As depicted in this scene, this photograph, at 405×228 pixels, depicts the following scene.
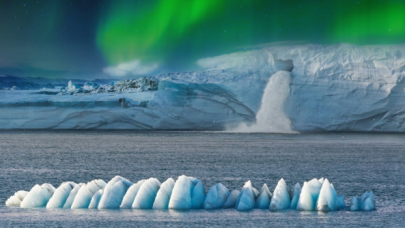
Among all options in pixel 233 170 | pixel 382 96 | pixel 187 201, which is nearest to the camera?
pixel 187 201

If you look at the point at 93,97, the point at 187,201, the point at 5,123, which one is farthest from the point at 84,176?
the point at 5,123

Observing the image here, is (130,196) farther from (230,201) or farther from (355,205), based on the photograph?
(355,205)

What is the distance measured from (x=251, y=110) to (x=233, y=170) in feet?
88.9

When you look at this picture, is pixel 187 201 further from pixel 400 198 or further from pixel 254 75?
pixel 254 75

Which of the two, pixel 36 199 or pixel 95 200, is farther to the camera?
pixel 36 199

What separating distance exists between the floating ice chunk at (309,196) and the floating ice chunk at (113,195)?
136 inches

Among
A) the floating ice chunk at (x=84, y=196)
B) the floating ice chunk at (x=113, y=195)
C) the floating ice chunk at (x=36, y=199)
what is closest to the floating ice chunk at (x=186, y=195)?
the floating ice chunk at (x=113, y=195)

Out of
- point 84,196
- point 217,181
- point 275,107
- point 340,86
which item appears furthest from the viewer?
point 275,107

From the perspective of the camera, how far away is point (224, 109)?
49594 mm

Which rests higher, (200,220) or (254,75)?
(254,75)

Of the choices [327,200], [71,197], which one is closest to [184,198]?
[71,197]

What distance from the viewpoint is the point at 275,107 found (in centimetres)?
4938

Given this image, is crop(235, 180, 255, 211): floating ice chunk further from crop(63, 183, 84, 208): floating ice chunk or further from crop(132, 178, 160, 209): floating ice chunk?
crop(63, 183, 84, 208): floating ice chunk

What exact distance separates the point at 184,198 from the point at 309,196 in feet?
7.91
